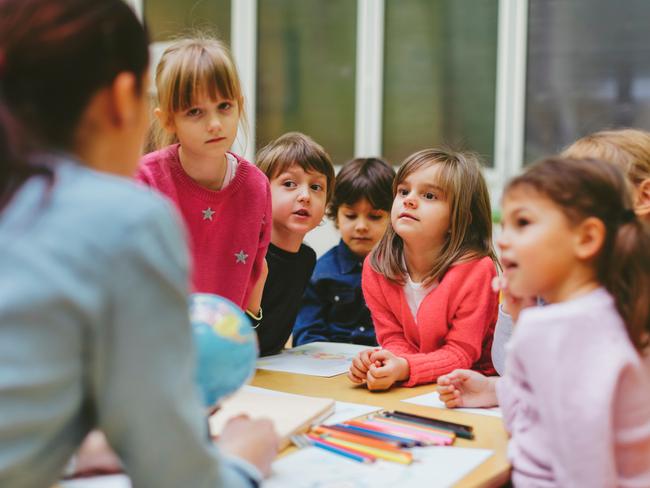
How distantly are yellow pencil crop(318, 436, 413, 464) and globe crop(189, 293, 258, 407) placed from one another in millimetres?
247

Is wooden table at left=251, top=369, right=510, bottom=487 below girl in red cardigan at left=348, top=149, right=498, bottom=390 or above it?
below

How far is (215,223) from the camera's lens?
1775mm

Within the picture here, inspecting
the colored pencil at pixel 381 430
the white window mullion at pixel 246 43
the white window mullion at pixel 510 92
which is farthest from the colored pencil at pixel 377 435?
the white window mullion at pixel 246 43

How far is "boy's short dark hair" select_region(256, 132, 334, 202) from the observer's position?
82.1 inches

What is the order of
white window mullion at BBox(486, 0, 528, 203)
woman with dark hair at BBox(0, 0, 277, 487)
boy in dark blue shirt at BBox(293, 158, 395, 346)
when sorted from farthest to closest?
white window mullion at BBox(486, 0, 528, 203)
boy in dark blue shirt at BBox(293, 158, 395, 346)
woman with dark hair at BBox(0, 0, 277, 487)

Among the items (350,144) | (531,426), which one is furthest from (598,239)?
(350,144)

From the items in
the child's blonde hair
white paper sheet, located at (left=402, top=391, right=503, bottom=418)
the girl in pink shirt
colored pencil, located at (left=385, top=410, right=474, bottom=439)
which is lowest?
white paper sheet, located at (left=402, top=391, right=503, bottom=418)

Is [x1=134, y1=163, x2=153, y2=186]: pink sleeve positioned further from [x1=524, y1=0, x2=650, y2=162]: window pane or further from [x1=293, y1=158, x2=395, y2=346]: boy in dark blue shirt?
[x1=524, y1=0, x2=650, y2=162]: window pane

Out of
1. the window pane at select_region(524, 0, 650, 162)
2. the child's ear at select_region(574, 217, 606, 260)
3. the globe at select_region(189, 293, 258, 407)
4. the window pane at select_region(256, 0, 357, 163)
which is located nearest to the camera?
the globe at select_region(189, 293, 258, 407)

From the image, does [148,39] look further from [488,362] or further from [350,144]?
[350,144]

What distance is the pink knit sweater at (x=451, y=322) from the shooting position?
1.68 meters

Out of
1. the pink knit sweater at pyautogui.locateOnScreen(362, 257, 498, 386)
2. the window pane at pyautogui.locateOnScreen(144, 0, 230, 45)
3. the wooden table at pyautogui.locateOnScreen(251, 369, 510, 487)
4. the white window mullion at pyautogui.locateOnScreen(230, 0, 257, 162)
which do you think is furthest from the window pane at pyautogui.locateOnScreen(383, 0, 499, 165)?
the wooden table at pyautogui.locateOnScreen(251, 369, 510, 487)

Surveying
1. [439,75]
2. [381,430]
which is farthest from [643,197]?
[439,75]

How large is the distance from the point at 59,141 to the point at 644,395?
2.57 ft
